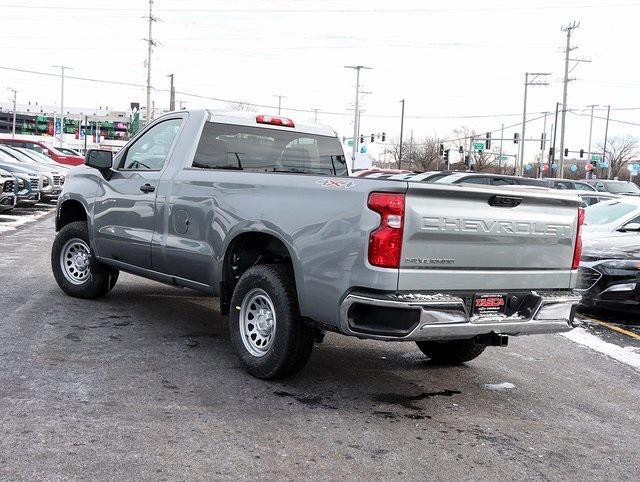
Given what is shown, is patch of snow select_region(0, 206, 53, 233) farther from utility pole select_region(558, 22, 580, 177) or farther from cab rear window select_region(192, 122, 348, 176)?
utility pole select_region(558, 22, 580, 177)

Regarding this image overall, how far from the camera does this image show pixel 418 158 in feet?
327

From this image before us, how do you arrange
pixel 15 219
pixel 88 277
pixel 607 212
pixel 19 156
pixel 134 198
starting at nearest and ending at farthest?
1. pixel 134 198
2. pixel 88 277
3. pixel 607 212
4. pixel 15 219
5. pixel 19 156

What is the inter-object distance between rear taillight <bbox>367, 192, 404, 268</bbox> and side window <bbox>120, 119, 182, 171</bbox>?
286cm

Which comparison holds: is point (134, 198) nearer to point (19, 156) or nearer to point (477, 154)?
point (19, 156)

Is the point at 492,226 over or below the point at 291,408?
over

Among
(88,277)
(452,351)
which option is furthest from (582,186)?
(88,277)

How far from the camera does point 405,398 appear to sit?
16.8 ft

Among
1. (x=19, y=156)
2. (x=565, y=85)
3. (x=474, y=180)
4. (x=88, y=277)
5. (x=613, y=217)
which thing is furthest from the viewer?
(x=565, y=85)

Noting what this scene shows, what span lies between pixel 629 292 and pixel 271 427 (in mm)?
5795

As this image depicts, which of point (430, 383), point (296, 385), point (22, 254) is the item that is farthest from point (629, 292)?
point (22, 254)

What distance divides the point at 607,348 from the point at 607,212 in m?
4.16

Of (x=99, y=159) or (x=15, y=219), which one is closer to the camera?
(x=99, y=159)

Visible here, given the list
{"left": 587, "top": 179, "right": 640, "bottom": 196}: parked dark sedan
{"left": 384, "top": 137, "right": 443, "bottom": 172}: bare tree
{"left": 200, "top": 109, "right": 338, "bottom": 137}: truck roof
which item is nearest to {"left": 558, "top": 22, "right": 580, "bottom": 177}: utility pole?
{"left": 587, "top": 179, "right": 640, "bottom": 196}: parked dark sedan

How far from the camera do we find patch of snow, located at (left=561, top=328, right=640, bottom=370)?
6.80 metres
